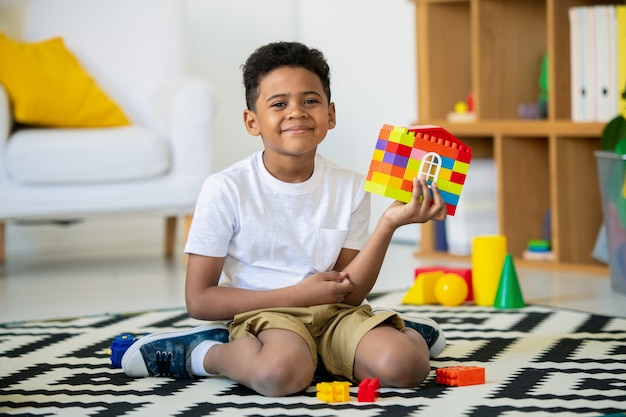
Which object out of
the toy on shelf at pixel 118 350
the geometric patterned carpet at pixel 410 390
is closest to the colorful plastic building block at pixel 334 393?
the geometric patterned carpet at pixel 410 390

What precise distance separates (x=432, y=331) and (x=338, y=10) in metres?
2.07

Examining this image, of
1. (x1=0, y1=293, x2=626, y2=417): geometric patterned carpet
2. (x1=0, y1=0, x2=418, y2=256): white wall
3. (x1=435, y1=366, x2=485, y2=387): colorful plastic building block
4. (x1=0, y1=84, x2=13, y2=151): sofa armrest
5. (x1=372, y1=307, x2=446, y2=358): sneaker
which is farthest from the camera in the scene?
(x1=0, y1=0, x2=418, y2=256): white wall

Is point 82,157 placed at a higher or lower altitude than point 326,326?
higher

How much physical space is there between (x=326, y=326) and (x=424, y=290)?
0.69 metres

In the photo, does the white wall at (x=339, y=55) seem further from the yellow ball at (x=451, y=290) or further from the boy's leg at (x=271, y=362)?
the boy's leg at (x=271, y=362)

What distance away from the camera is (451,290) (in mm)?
2055

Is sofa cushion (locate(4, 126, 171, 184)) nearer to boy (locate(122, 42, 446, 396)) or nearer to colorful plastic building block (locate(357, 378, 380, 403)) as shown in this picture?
boy (locate(122, 42, 446, 396))

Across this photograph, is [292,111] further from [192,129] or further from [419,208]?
[192,129]

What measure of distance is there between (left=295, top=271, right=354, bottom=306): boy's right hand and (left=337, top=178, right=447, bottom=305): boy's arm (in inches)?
0.6

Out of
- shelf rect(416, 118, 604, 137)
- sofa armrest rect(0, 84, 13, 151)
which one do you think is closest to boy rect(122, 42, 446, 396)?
shelf rect(416, 118, 604, 137)

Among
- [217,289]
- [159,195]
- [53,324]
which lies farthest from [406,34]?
[217,289]

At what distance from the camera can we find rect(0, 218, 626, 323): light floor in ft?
6.97

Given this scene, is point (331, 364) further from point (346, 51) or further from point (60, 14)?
point (346, 51)

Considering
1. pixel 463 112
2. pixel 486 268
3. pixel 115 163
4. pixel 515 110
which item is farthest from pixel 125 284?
pixel 515 110
